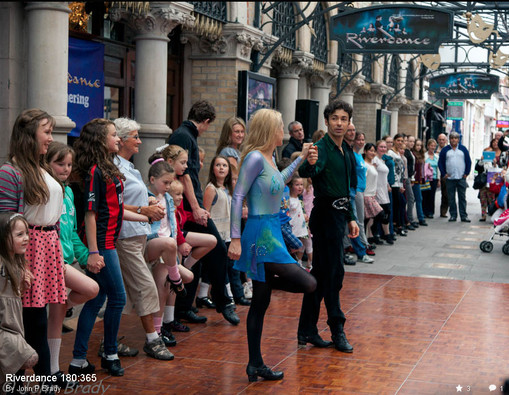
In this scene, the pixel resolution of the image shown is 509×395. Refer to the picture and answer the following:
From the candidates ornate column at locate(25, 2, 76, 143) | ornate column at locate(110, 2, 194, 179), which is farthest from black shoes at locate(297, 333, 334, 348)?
ornate column at locate(110, 2, 194, 179)

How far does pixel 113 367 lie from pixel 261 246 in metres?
1.32

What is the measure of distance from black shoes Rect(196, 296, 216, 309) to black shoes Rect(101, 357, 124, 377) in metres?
2.35

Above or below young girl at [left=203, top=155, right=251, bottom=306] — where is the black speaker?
above

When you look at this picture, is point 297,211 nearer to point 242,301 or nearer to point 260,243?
point 242,301

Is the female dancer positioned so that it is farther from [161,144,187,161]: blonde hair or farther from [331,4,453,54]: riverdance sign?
[331,4,453,54]: riverdance sign

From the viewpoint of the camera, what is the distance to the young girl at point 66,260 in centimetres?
497

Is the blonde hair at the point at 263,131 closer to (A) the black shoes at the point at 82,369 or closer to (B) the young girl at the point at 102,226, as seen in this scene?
(B) the young girl at the point at 102,226

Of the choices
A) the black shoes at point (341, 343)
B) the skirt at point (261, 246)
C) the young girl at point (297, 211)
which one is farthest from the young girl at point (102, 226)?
the young girl at point (297, 211)

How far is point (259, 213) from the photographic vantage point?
5305 mm

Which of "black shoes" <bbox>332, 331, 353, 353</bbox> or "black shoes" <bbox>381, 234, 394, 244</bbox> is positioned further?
"black shoes" <bbox>381, 234, 394, 244</bbox>

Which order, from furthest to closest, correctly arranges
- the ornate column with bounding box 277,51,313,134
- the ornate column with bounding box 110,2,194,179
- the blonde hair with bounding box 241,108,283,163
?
1. the ornate column with bounding box 277,51,313,134
2. the ornate column with bounding box 110,2,194,179
3. the blonde hair with bounding box 241,108,283,163

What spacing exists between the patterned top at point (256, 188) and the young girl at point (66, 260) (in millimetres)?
970

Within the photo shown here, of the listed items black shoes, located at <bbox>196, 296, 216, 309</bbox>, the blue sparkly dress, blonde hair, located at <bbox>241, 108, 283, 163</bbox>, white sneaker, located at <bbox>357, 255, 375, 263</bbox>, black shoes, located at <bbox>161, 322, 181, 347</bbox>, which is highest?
blonde hair, located at <bbox>241, 108, 283, 163</bbox>

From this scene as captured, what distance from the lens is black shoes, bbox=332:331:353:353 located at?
611 centimetres
